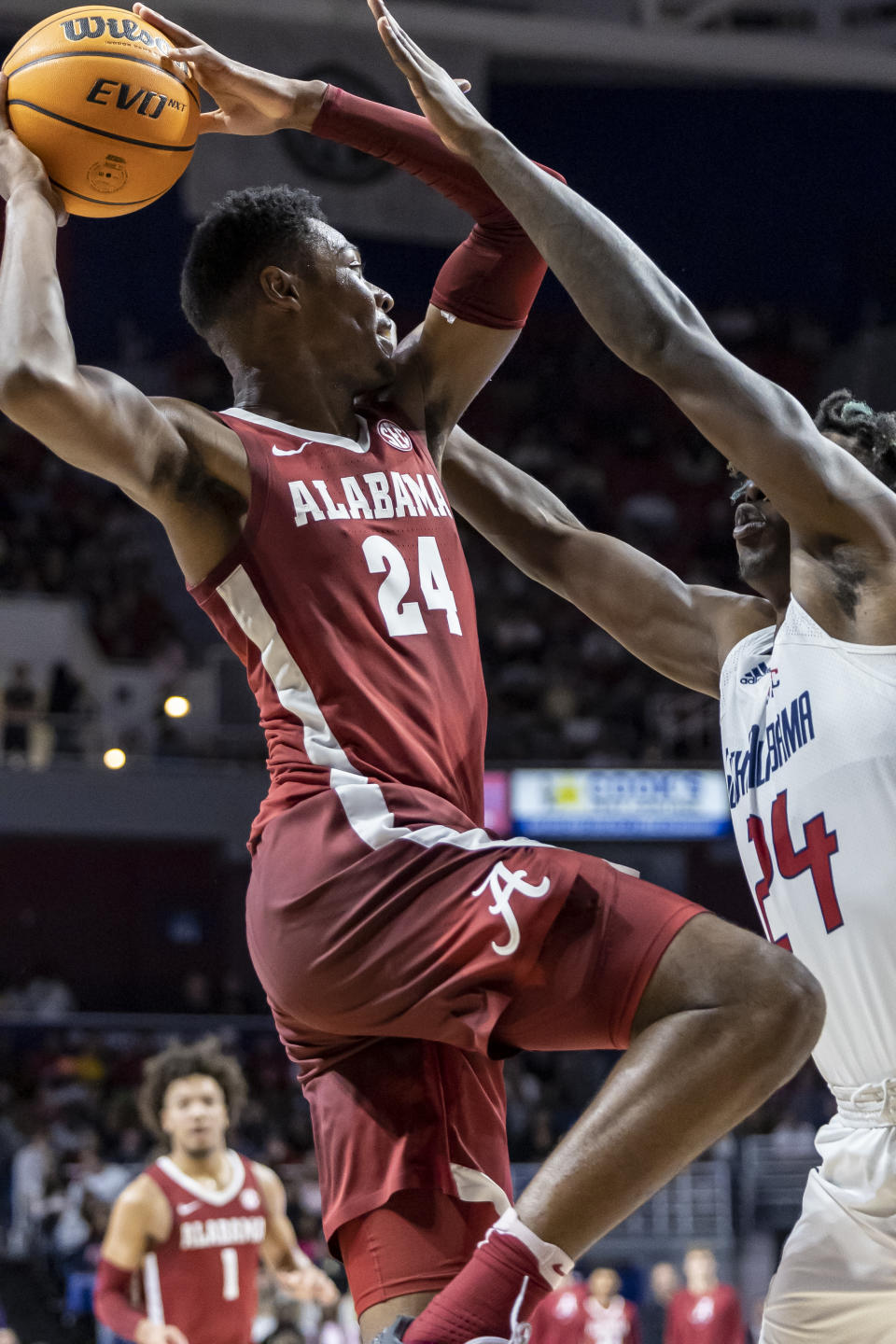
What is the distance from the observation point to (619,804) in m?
16.5

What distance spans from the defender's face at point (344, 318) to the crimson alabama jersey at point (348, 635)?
0.83 feet

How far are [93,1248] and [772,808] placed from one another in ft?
28.0

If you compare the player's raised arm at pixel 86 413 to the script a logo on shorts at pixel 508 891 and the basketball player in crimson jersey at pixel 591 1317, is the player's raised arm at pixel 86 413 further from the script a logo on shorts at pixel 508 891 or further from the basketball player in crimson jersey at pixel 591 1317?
the basketball player in crimson jersey at pixel 591 1317

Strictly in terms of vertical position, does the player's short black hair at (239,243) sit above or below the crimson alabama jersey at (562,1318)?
above

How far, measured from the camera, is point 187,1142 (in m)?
6.60

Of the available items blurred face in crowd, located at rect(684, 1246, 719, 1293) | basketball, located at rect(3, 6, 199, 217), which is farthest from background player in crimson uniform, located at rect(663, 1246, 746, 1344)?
basketball, located at rect(3, 6, 199, 217)

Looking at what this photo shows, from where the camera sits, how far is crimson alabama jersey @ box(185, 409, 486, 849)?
2830 millimetres

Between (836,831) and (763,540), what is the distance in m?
0.80

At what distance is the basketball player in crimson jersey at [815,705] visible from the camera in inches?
128

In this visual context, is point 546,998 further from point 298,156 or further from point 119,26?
point 298,156

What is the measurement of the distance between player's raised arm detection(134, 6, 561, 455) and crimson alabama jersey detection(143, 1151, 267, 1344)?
4.11m

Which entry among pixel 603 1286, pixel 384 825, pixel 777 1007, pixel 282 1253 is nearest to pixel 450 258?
pixel 384 825

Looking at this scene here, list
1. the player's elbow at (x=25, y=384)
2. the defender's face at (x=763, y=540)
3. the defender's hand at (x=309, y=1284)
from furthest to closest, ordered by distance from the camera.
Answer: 1. the defender's hand at (x=309, y=1284)
2. the defender's face at (x=763, y=540)
3. the player's elbow at (x=25, y=384)

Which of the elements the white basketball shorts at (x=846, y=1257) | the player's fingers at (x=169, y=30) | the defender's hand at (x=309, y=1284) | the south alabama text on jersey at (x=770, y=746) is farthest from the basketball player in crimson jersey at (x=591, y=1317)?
the player's fingers at (x=169, y=30)
